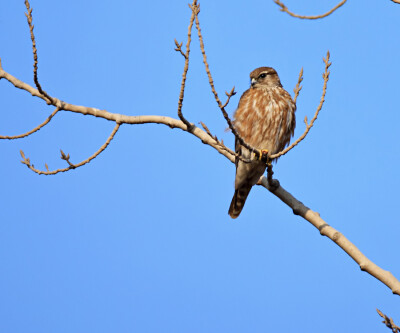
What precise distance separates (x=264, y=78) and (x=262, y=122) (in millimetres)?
778

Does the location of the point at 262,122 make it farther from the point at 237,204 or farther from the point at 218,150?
the point at 218,150

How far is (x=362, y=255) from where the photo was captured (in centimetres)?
382

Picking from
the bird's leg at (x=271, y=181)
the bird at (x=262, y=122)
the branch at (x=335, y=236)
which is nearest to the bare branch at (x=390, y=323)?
the branch at (x=335, y=236)

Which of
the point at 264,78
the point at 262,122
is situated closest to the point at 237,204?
the point at 262,122

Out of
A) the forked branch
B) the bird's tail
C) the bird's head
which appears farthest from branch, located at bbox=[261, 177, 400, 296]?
the bird's head

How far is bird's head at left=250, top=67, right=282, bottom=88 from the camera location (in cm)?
642

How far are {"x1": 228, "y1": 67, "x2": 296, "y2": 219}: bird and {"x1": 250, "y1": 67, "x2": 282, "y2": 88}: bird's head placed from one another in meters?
0.05

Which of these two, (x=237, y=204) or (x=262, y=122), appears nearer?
(x=262, y=122)

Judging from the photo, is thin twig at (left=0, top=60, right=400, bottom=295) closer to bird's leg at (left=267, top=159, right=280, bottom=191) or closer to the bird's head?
bird's leg at (left=267, top=159, right=280, bottom=191)

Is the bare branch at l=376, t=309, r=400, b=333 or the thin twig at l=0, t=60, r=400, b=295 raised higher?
the thin twig at l=0, t=60, r=400, b=295

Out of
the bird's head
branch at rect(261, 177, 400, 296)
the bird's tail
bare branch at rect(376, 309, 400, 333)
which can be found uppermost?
the bird's head

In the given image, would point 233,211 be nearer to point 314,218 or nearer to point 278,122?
point 278,122

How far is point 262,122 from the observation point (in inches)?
233

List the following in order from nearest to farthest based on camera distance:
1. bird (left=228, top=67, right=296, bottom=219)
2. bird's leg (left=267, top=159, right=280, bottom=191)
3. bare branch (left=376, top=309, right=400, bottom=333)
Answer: bare branch (left=376, top=309, right=400, bottom=333) < bird's leg (left=267, top=159, right=280, bottom=191) < bird (left=228, top=67, right=296, bottom=219)
